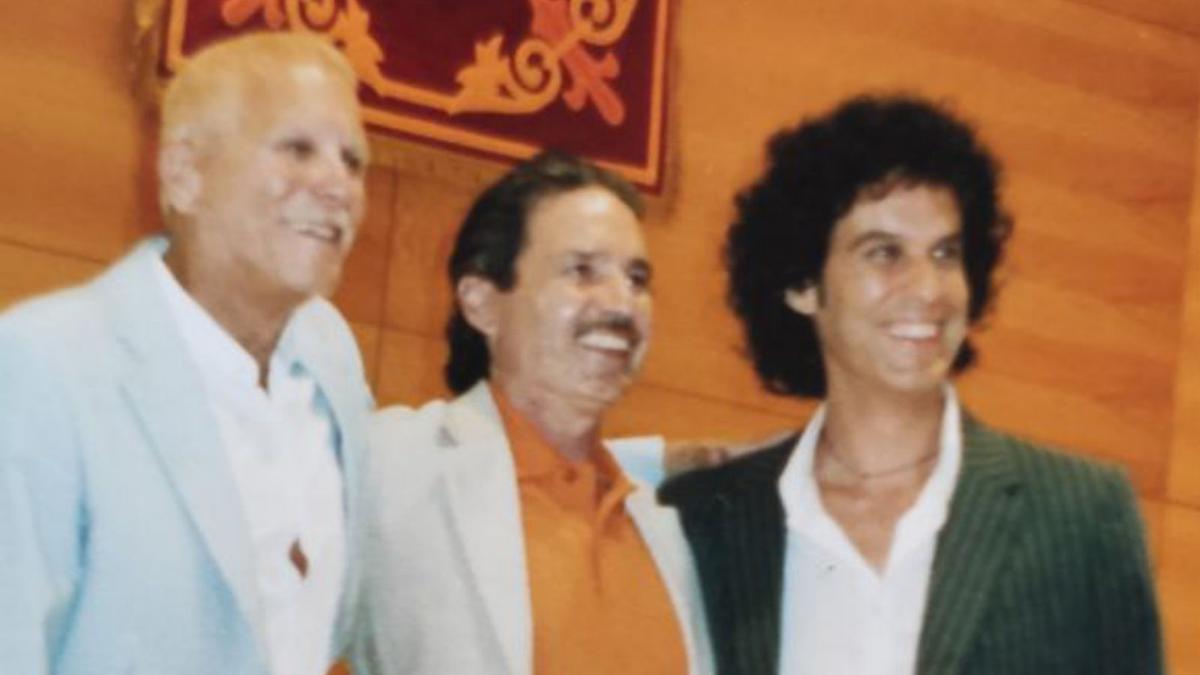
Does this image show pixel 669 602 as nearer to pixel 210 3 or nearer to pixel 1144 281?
pixel 210 3

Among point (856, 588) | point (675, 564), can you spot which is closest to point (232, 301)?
point (675, 564)

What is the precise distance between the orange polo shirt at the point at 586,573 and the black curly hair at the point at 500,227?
17 cm

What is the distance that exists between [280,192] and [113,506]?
0.45 m

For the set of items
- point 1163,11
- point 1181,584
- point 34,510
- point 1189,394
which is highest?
point 1163,11

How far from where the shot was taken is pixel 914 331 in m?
2.86

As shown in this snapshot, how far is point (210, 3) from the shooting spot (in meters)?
3.83

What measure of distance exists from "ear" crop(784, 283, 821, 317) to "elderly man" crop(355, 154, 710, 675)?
262 millimetres

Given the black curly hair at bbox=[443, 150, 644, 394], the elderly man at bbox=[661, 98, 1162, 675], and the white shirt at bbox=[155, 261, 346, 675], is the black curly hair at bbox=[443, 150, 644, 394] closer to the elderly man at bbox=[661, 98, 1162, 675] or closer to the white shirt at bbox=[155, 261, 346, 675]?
the elderly man at bbox=[661, 98, 1162, 675]

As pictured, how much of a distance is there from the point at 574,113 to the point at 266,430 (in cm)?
183

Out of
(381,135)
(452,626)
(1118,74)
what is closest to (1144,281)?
(1118,74)

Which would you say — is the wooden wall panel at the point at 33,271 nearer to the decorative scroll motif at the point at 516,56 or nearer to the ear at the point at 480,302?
the decorative scroll motif at the point at 516,56

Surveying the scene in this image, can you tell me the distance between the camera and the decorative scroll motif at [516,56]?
3.96m

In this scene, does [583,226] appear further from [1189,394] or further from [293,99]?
[1189,394]

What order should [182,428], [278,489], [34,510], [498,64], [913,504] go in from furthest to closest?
1. [498,64]
2. [913,504]
3. [278,489]
4. [182,428]
5. [34,510]
